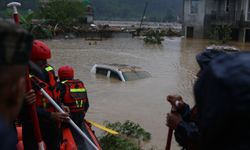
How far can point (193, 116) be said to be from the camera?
7.61 feet

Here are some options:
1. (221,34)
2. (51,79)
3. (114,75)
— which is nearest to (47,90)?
(51,79)

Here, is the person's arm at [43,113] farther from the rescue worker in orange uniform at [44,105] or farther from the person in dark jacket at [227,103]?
the person in dark jacket at [227,103]

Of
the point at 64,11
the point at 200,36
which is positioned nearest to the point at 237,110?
the point at 200,36

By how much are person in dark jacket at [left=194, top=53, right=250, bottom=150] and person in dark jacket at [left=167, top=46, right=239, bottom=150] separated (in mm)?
218

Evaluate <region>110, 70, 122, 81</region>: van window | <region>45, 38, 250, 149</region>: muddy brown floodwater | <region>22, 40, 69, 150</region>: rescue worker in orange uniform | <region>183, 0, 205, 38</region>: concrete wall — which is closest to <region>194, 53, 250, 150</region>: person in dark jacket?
<region>22, 40, 69, 150</region>: rescue worker in orange uniform

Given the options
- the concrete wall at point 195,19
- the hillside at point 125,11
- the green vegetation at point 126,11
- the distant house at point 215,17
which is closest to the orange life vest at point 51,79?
the distant house at point 215,17

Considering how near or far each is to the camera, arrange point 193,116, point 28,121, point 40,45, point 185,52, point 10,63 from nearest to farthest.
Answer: point 10,63 < point 193,116 < point 28,121 < point 40,45 < point 185,52

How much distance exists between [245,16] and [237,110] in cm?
3696

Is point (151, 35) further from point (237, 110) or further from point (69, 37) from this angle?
point (237, 110)

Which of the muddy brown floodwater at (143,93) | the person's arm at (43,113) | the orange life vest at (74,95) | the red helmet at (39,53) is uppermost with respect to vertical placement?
the red helmet at (39,53)

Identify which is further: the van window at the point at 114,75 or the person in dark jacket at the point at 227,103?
the van window at the point at 114,75

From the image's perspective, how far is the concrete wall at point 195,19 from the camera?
1581 inches

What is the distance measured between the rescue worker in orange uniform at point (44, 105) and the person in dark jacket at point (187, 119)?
4.83 ft

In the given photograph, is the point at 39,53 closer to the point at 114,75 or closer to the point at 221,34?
the point at 114,75
